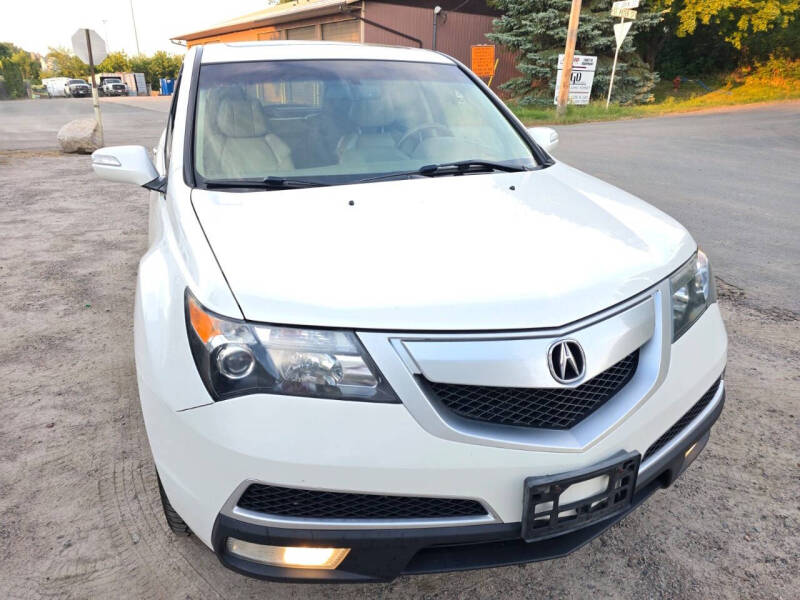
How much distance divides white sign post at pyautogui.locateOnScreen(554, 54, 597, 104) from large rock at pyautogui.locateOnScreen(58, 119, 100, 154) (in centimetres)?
1346

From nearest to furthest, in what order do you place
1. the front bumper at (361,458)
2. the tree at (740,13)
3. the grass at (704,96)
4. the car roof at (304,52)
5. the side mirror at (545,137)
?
1. the front bumper at (361,458)
2. the car roof at (304,52)
3. the side mirror at (545,137)
4. the grass at (704,96)
5. the tree at (740,13)

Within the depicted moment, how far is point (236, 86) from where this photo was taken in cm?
265

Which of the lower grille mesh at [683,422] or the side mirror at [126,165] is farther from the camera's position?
the side mirror at [126,165]

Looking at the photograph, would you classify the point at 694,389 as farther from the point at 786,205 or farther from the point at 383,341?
the point at 786,205

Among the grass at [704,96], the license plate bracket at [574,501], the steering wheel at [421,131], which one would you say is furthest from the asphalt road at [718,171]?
the license plate bracket at [574,501]

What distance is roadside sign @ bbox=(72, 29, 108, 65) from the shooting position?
11.1 metres

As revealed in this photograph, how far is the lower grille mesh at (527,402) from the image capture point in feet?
4.53

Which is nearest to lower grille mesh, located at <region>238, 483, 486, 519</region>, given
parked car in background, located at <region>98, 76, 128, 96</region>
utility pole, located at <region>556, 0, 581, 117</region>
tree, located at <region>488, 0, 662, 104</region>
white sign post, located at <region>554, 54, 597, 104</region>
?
utility pole, located at <region>556, 0, 581, 117</region>

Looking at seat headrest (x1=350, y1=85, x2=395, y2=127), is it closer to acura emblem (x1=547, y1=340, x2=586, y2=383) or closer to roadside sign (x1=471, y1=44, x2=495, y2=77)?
acura emblem (x1=547, y1=340, x2=586, y2=383)

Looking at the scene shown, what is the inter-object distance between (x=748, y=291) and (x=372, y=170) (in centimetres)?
313

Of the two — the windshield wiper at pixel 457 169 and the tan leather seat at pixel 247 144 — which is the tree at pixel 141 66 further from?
the windshield wiper at pixel 457 169

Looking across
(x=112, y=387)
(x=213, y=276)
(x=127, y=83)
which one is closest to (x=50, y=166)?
(x=112, y=387)

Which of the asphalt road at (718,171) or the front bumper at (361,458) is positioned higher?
the front bumper at (361,458)

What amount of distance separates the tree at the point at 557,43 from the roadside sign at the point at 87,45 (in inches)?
554
